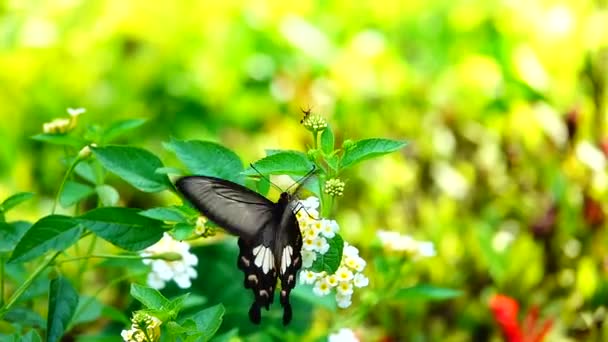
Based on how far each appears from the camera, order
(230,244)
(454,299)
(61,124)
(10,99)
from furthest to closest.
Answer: (10,99) → (454,299) → (230,244) → (61,124)

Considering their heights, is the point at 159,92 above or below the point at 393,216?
above

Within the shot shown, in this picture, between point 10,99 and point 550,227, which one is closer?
point 550,227

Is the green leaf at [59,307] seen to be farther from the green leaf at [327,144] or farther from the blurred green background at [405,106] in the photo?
the blurred green background at [405,106]

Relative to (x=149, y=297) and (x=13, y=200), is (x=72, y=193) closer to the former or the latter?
(x=13, y=200)

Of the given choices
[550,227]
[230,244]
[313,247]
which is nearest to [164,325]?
[313,247]

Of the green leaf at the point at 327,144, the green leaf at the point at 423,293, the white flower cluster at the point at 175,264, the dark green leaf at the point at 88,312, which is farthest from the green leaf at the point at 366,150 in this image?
the dark green leaf at the point at 88,312

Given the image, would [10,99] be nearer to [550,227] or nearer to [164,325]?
[550,227]

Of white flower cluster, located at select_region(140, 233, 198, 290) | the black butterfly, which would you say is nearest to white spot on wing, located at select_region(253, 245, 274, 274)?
the black butterfly

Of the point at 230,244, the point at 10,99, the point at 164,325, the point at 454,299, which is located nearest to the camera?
the point at 164,325
